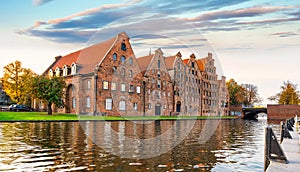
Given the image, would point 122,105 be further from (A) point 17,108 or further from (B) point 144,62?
(A) point 17,108

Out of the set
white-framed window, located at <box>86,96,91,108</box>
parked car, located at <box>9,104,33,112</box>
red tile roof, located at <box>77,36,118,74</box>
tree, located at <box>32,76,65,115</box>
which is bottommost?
parked car, located at <box>9,104,33,112</box>

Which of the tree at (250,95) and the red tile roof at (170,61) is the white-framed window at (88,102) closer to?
the red tile roof at (170,61)

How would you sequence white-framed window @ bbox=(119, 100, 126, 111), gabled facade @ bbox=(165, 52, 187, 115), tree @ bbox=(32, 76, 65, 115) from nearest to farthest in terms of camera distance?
tree @ bbox=(32, 76, 65, 115), white-framed window @ bbox=(119, 100, 126, 111), gabled facade @ bbox=(165, 52, 187, 115)

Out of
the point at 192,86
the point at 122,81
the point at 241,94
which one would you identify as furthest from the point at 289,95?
the point at 122,81

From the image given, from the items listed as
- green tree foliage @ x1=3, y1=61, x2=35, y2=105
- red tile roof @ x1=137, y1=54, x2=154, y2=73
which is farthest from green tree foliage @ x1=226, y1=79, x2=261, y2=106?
green tree foliage @ x1=3, y1=61, x2=35, y2=105

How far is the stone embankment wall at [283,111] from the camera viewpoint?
85.1 m

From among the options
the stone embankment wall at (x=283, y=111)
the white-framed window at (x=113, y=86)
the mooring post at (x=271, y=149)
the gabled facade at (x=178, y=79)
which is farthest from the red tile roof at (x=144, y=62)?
the mooring post at (x=271, y=149)

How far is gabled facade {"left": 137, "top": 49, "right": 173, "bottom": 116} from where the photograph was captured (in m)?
65.9

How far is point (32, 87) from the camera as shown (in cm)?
5019

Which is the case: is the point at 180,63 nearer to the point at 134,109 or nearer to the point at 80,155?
the point at 134,109

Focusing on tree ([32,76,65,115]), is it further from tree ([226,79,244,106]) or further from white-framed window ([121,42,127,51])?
tree ([226,79,244,106])

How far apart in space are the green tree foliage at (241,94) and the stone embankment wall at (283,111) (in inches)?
704

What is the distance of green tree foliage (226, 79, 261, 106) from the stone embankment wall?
17.9 metres

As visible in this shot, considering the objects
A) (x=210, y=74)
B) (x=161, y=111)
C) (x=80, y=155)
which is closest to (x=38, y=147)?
(x=80, y=155)
